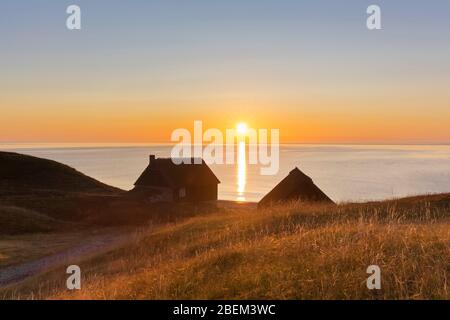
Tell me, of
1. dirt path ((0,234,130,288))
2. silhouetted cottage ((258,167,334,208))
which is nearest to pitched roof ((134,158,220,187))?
silhouetted cottage ((258,167,334,208))

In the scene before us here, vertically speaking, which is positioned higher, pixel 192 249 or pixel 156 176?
pixel 156 176

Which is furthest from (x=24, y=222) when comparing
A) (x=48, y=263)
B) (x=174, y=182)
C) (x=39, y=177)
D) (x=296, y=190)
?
(x=39, y=177)

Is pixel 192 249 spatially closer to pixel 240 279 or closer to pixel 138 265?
pixel 138 265

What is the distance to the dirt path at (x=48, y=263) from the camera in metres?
22.0

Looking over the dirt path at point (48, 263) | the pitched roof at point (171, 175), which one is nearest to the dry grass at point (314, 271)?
the dirt path at point (48, 263)

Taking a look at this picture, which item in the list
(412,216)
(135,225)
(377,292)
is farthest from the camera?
(135,225)

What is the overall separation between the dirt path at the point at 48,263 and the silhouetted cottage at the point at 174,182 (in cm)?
2950

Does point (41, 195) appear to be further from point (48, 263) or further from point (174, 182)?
point (48, 263)

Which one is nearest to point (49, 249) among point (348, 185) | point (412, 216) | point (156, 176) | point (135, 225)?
point (135, 225)

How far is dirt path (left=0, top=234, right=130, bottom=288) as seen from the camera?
21978 mm

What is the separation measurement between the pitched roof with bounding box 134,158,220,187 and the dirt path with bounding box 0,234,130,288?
30153 millimetres

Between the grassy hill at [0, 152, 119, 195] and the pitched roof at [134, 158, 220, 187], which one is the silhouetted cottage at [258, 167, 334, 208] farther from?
the grassy hill at [0, 152, 119, 195]

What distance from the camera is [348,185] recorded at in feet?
472
